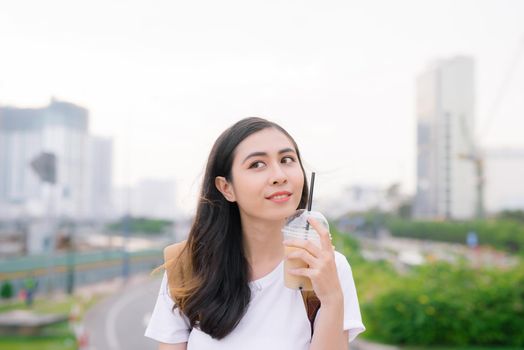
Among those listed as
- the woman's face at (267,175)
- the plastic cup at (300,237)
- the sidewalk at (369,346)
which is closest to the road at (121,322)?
the sidewalk at (369,346)

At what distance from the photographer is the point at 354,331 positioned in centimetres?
142

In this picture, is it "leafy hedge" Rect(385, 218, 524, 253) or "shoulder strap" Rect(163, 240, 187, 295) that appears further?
"leafy hedge" Rect(385, 218, 524, 253)

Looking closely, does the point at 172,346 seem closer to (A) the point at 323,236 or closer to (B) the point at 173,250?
(B) the point at 173,250

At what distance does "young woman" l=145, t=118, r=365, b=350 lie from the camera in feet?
4.31

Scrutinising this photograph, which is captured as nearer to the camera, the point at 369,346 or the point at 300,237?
the point at 300,237

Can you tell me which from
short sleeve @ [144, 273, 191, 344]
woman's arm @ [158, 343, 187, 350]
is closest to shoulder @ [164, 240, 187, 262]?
short sleeve @ [144, 273, 191, 344]

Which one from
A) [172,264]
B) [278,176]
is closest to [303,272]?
[278,176]

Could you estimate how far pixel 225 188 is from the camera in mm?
1563

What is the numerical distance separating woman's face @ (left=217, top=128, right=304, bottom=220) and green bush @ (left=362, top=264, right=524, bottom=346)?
272 inches

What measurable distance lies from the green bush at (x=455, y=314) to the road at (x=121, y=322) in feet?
11.6

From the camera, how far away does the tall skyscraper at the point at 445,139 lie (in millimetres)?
59812

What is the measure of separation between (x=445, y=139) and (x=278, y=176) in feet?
213

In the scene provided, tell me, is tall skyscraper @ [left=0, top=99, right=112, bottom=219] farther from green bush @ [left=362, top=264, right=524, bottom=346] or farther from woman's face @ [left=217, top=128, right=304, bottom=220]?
woman's face @ [left=217, top=128, right=304, bottom=220]

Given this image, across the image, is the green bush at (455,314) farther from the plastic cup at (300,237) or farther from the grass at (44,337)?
the plastic cup at (300,237)
